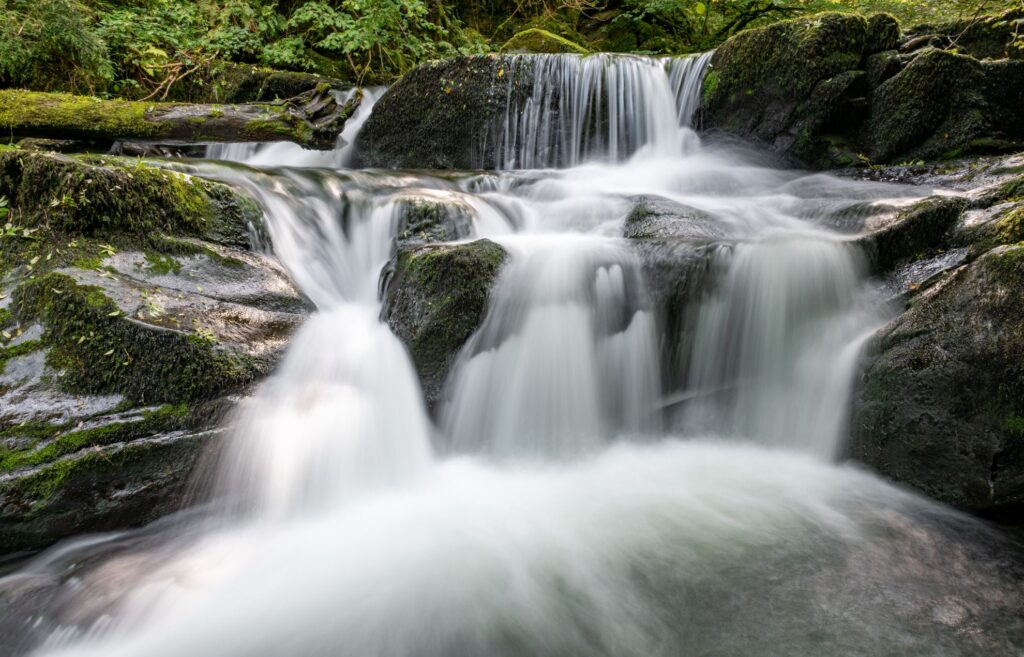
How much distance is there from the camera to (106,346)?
2811 mm

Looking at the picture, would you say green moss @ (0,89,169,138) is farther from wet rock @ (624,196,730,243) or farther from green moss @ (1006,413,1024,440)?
green moss @ (1006,413,1024,440)

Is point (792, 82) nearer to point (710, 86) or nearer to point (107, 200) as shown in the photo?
point (710, 86)

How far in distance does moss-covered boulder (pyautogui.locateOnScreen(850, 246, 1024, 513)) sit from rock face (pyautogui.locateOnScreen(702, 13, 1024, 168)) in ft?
13.4

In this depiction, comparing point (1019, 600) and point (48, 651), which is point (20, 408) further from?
point (1019, 600)

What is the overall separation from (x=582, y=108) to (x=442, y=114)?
79.5 inches

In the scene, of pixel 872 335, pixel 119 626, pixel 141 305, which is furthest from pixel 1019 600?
pixel 141 305

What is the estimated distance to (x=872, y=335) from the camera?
3.22 m

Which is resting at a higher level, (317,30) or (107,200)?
(317,30)

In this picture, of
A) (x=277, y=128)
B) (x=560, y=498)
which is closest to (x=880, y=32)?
Result: (x=560, y=498)

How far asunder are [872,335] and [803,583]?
171 centimetres

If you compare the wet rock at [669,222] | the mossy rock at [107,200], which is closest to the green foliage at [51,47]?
the mossy rock at [107,200]

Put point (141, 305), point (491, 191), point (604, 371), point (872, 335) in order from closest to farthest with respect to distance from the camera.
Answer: point (141, 305), point (872, 335), point (604, 371), point (491, 191)

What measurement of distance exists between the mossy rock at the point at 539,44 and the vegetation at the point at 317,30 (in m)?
0.12

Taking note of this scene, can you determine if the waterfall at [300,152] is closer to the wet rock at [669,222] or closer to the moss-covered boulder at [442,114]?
the moss-covered boulder at [442,114]
